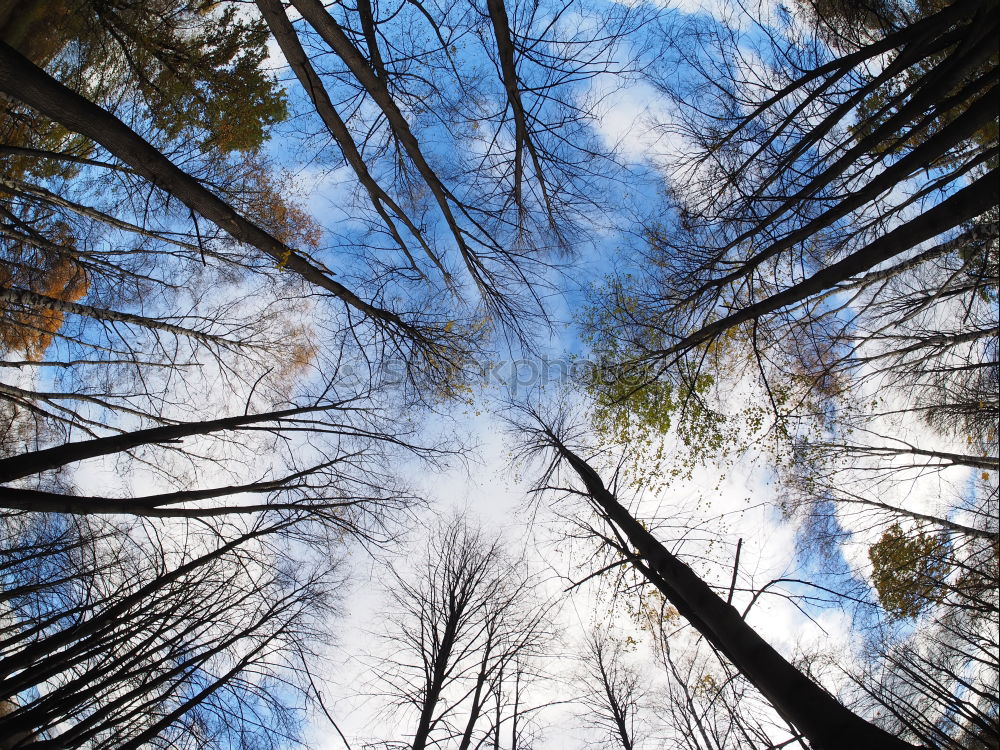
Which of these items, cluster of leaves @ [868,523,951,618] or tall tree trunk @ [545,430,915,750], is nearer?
tall tree trunk @ [545,430,915,750]

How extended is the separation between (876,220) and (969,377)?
3.80 m

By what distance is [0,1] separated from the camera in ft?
20.0

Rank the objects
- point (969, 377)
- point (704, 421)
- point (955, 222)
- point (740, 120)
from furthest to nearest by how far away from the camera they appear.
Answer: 1. point (704, 421)
2. point (969, 377)
3. point (740, 120)
4. point (955, 222)

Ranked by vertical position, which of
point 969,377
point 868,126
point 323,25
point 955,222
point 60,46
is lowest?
point 955,222

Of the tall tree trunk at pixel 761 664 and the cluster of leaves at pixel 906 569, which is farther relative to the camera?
the cluster of leaves at pixel 906 569

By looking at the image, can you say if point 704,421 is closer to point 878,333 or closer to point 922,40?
point 878,333

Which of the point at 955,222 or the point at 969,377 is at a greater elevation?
the point at 969,377

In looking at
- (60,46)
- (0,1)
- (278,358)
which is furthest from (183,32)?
(278,358)

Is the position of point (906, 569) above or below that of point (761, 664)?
above

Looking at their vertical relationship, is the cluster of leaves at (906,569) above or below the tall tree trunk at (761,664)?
above

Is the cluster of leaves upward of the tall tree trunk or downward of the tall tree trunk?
upward

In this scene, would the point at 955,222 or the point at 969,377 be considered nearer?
the point at 955,222

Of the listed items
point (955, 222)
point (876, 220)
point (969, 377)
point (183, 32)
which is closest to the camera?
point (955, 222)

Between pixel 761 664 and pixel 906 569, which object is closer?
pixel 761 664
